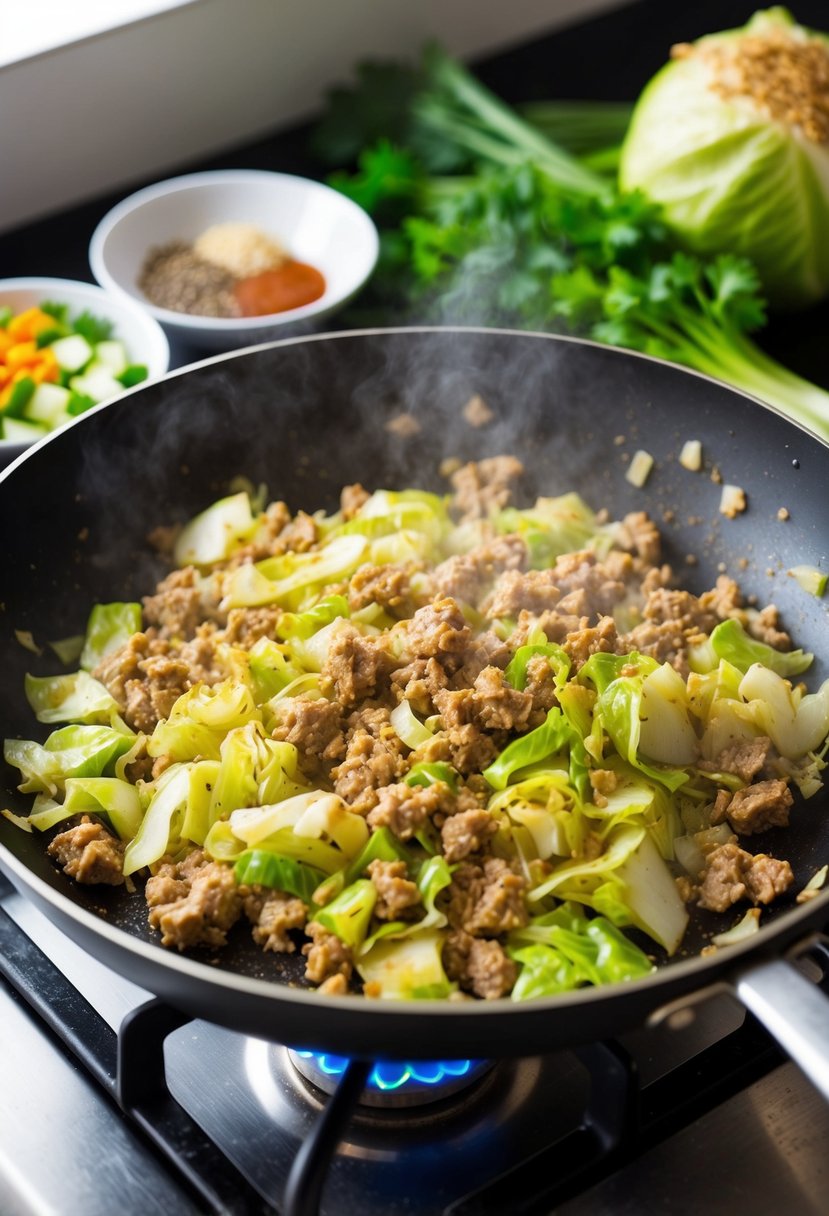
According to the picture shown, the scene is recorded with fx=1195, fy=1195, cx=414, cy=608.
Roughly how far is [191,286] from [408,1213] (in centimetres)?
192

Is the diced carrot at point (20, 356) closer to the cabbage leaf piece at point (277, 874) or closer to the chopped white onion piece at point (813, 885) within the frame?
the cabbage leaf piece at point (277, 874)

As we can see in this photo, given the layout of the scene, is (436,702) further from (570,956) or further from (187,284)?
(187,284)

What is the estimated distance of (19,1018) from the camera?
5.20 ft

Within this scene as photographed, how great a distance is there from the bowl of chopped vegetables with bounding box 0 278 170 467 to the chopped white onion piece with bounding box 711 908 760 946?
147 cm

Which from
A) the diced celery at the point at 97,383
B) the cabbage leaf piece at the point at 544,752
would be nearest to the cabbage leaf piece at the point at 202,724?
the cabbage leaf piece at the point at 544,752

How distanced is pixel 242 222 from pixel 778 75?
1.22 metres

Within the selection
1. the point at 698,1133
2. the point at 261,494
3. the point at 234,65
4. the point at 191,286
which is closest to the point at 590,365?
the point at 261,494

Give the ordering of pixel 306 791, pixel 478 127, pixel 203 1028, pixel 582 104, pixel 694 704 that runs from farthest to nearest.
A: pixel 582 104, pixel 478 127, pixel 694 704, pixel 306 791, pixel 203 1028

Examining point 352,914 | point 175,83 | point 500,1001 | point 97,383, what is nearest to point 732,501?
point 352,914

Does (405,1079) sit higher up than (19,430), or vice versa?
(19,430)

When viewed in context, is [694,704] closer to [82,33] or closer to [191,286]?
[191,286]

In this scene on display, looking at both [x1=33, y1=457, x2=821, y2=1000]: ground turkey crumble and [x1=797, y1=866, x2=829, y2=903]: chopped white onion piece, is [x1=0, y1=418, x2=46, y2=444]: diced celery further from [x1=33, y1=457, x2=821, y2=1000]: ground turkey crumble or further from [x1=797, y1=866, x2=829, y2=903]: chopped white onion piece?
[x1=797, y1=866, x2=829, y2=903]: chopped white onion piece

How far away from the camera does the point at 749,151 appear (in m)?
2.45

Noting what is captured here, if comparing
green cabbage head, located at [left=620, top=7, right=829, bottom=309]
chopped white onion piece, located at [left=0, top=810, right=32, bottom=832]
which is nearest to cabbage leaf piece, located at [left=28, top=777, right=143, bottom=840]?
chopped white onion piece, located at [left=0, top=810, right=32, bottom=832]
